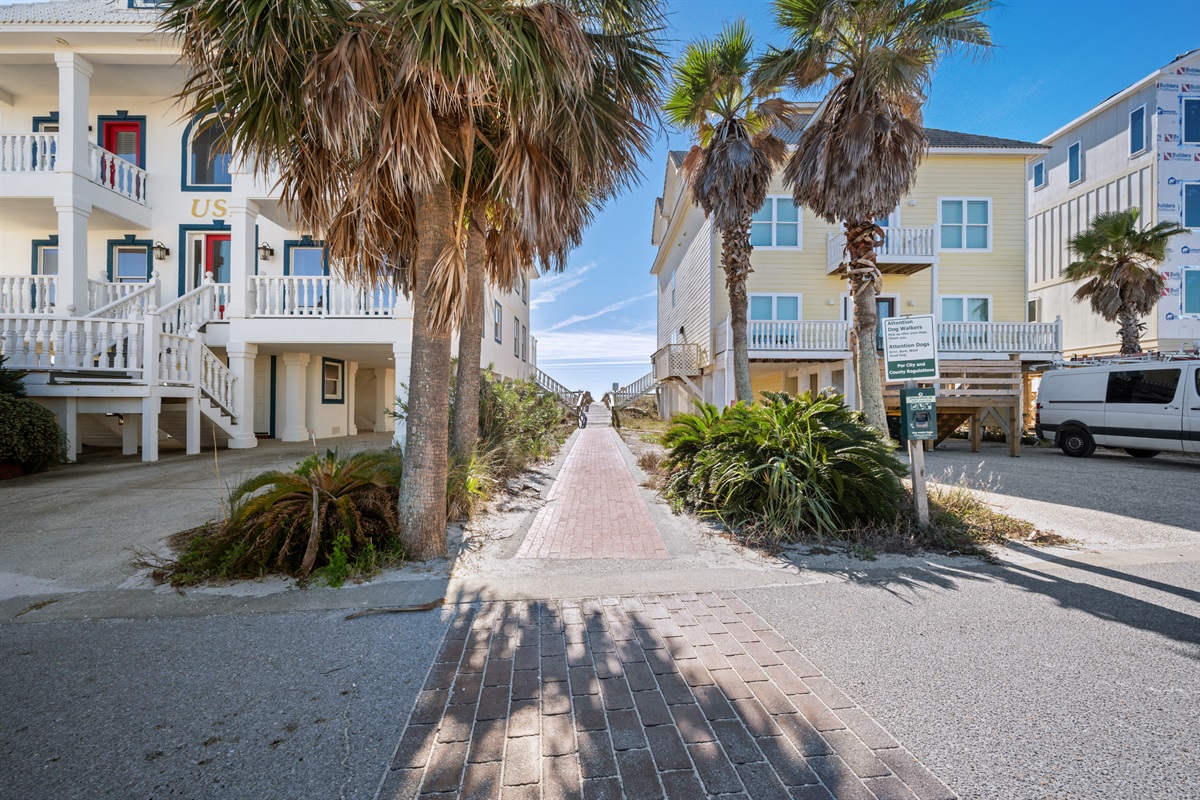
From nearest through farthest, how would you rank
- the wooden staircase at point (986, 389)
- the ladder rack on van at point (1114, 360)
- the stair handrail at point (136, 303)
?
the stair handrail at point (136, 303)
the ladder rack on van at point (1114, 360)
the wooden staircase at point (986, 389)

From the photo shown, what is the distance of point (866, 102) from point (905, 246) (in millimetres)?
11078

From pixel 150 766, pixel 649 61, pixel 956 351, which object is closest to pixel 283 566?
pixel 150 766

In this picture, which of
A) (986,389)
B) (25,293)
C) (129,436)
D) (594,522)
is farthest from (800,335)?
(25,293)

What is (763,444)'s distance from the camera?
573 cm

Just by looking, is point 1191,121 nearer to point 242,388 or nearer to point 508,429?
point 508,429

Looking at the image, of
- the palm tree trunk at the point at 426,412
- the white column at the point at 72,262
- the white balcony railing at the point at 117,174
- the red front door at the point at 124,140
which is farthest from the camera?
the red front door at the point at 124,140

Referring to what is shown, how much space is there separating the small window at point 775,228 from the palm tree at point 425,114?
13480 mm

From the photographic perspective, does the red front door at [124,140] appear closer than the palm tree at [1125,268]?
Yes

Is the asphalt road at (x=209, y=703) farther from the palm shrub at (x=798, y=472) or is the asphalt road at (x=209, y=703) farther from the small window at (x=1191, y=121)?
the small window at (x=1191, y=121)

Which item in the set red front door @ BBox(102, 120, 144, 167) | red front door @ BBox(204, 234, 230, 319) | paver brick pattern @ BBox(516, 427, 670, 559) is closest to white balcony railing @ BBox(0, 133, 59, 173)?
red front door @ BBox(102, 120, 144, 167)

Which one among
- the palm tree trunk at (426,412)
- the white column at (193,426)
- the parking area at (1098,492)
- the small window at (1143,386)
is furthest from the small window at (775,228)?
the white column at (193,426)

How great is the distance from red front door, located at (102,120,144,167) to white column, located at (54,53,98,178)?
1.95 meters

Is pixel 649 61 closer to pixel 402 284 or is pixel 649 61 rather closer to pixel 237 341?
pixel 402 284

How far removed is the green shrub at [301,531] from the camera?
407cm
